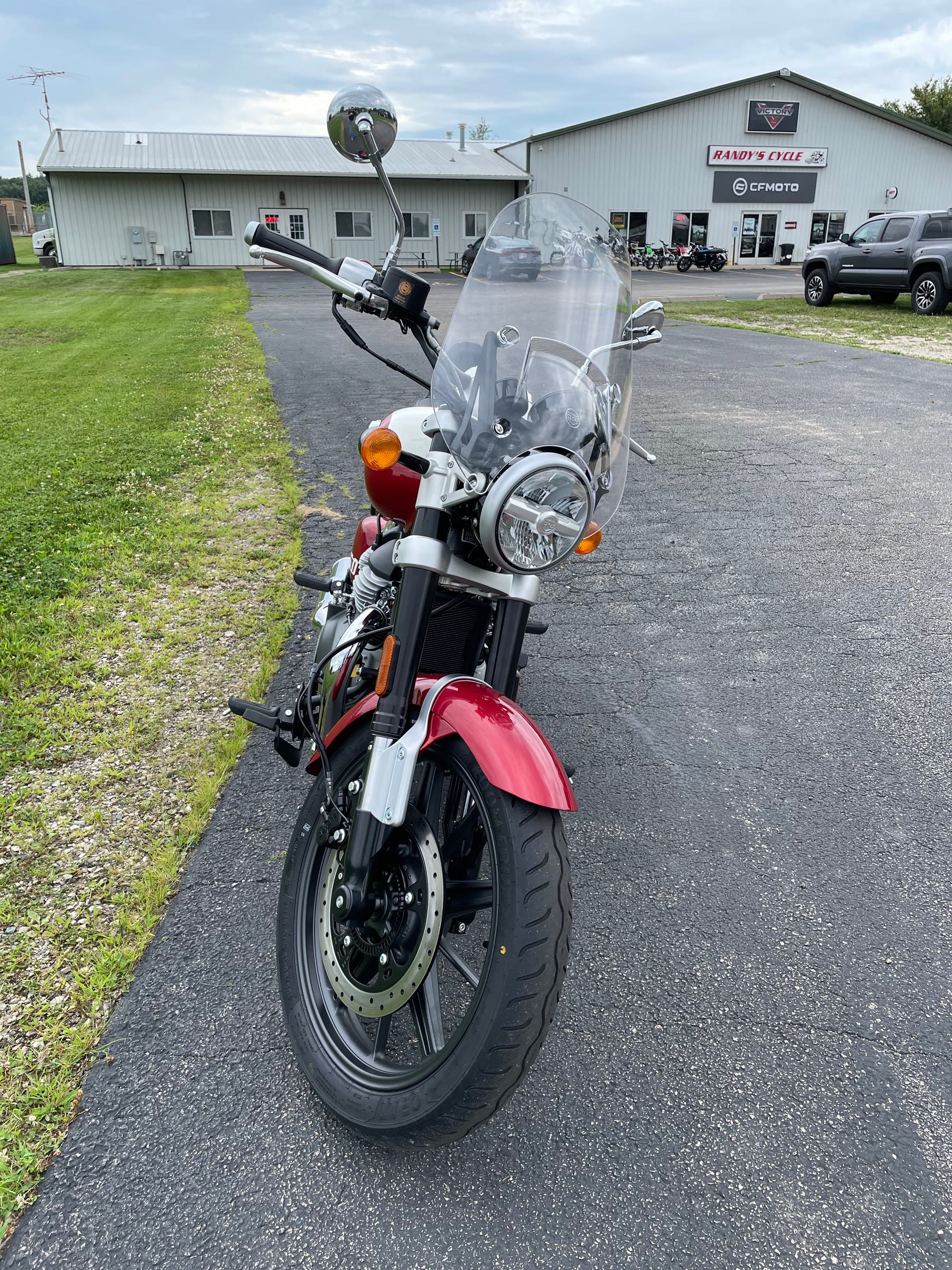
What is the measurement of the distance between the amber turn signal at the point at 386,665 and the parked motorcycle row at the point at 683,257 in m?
35.8

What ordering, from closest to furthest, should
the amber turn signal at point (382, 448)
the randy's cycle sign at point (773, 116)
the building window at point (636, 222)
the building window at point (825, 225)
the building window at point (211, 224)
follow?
Result: the amber turn signal at point (382, 448), the building window at point (211, 224), the building window at point (636, 222), the randy's cycle sign at point (773, 116), the building window at point (825, 225)

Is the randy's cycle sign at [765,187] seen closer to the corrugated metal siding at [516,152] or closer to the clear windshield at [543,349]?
the corrugated metal siding at [516,152]

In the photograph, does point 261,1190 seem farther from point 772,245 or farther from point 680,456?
point 772,245

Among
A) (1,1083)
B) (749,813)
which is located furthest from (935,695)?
(1,1083)

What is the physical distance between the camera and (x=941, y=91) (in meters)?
53.6

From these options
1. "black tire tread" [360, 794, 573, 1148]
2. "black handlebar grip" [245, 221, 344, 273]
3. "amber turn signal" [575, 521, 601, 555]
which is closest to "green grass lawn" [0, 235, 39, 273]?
"black handlebar grip" [245, 221, 344, 273]

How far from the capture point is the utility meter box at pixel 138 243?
34594 mm

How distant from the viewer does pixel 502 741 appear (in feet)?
6.03

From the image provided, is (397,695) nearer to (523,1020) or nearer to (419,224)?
(523,1020)

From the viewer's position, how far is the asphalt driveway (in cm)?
174

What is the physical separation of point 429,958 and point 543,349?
1353 mm

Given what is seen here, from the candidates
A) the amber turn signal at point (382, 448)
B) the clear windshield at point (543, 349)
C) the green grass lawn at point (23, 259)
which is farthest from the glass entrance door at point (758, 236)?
the amber turn signal at point (382, 448)

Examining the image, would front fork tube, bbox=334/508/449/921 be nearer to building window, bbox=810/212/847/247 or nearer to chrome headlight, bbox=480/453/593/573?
chrome headlight, bbox=480/453/593/573

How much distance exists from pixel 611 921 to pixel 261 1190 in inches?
45.0
